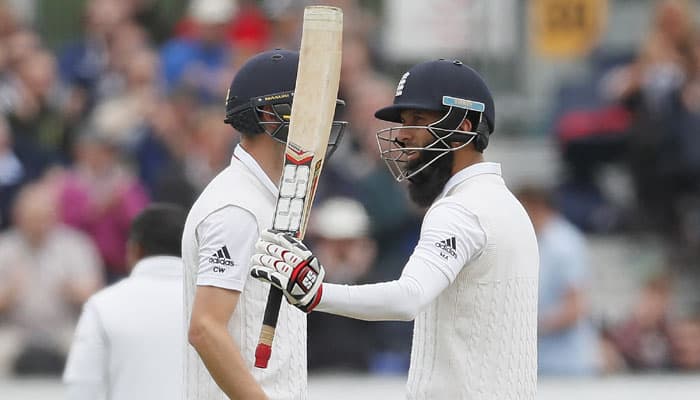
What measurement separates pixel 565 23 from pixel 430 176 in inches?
247

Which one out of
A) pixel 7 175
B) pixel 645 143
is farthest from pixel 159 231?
pixel 645 143

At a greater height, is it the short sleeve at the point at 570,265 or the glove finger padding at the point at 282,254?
the short sleeve at the point at 570,265

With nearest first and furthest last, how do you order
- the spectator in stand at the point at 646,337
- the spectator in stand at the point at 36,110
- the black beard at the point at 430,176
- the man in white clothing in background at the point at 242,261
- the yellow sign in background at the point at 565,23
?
the man in white clothing in background at the point at 242,261 < the black beard at the point at 430,176 < the spectator in stand at the point at 646,337 < the spectator in stand at the point at 36,110 < the yellow sign in background at the point at 565,23

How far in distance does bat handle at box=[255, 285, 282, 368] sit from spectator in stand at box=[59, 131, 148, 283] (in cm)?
530

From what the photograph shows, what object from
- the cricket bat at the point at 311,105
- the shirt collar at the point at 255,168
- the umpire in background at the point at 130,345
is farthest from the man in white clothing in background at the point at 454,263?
the umpire in background at the point at 130,345

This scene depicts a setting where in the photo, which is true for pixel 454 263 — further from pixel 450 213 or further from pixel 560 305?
pixel 560 305

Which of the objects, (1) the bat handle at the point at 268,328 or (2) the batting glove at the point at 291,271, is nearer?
(2) the batting glove at the point at 291,271

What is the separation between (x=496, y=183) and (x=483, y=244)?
29 cm

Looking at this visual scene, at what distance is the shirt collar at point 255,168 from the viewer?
4738mm

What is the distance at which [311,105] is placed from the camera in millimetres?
4527

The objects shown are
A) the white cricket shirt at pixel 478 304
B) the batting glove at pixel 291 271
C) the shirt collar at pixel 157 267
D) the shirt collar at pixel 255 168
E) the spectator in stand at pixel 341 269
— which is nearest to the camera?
the batting glove at pixel 291 271

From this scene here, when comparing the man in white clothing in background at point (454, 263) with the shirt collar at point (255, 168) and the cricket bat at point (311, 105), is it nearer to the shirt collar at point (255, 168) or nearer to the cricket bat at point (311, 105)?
the cricket bat at point (311, 105)

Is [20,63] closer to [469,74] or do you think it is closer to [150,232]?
[150,232]

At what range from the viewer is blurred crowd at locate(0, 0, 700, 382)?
926cm
